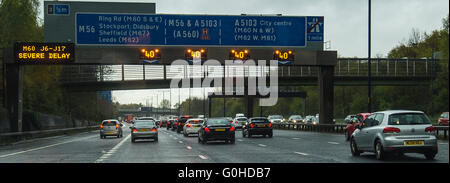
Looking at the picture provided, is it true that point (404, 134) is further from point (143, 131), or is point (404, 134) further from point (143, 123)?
point (143, 123)

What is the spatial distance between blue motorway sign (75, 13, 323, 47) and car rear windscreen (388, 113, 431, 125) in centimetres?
2228

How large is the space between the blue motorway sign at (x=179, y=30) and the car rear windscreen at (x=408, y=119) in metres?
22.3

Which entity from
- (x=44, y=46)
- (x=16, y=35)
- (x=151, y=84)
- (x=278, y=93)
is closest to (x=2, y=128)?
(x=44, y=46)

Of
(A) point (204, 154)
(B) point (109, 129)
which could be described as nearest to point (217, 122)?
(A) point (204, 154)

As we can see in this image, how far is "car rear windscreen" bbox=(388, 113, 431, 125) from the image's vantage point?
1797 centimetres

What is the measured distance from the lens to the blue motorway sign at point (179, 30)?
3903 cm

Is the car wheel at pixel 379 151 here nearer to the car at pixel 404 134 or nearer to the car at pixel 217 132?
the car at pixel 404 134

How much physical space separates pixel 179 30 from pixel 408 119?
23.3 metres

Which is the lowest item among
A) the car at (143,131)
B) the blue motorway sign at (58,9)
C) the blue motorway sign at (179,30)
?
the car at (143,131)

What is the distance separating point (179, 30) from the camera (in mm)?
39375

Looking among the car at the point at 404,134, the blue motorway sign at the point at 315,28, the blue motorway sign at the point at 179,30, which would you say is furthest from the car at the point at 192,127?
the car at the point at 404,134

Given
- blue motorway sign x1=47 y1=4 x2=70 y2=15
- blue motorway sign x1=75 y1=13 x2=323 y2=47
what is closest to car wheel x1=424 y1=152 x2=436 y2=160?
blue motorway sign x1=75 y1=13 x2=323 y2=47
